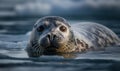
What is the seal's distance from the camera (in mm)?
7879

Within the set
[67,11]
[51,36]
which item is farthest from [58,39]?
[67,11]

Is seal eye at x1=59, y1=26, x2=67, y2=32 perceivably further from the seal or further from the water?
the water

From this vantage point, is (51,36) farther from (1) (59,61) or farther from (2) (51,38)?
(1) (59,61)

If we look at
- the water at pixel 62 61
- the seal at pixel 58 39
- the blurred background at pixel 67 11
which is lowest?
the water at pixel 62 61

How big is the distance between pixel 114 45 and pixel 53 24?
180 cm

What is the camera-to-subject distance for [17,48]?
923 cm

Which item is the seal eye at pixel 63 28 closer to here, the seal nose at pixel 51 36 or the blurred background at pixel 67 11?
the seal nose at pixel 51 36

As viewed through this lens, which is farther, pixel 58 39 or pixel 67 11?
pixel 67 11

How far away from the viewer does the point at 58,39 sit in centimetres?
786

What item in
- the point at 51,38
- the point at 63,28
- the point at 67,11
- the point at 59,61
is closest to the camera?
the point at 59,61

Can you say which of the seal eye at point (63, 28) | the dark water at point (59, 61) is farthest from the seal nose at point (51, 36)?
the seal eye at point (63, 28)

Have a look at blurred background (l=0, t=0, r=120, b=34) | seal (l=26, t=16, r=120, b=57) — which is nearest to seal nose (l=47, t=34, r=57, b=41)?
seal (l=26, t=16, r=120, b=57)

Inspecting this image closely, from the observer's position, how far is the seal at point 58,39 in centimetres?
788

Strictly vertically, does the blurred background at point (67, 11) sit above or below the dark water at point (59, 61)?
above
